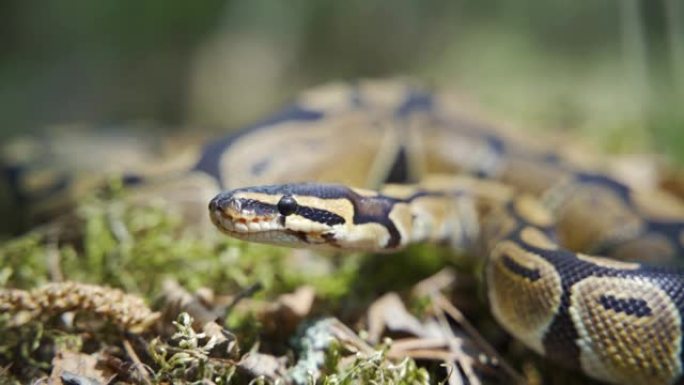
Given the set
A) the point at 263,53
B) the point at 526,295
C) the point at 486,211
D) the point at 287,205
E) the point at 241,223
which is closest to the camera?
the point at 241,223

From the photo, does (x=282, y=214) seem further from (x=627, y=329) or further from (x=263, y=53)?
(x=263, y=53)

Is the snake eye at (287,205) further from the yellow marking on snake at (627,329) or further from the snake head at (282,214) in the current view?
the yellow marking on snake at (627,329)

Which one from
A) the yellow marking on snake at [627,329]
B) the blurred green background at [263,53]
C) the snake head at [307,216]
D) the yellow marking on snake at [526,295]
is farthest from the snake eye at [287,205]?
the blurred green background at [263,53]

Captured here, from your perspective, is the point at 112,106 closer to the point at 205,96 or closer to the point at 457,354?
the point at 205,96

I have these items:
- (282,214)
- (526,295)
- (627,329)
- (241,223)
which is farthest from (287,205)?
(627,329)

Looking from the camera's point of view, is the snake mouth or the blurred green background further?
the blurred green background

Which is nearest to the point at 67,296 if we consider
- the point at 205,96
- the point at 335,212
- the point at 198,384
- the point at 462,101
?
the point at 198,384

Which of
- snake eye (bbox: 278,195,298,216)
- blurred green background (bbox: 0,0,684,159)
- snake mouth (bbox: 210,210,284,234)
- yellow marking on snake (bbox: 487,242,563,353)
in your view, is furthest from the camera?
blurred green background (bbox: 0,0,684,159)

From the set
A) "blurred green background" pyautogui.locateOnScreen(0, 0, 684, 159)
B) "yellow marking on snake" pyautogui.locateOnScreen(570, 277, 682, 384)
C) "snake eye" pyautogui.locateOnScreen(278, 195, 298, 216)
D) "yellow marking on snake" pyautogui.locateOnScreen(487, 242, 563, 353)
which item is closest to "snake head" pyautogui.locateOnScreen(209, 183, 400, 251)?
"snake eye" pyautogui.locateOnScreen(278, 195, 298, 216)

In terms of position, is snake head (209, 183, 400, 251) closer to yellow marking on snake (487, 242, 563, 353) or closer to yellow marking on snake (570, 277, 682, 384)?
yellow marking on snake (487, 242, 563, 353)
